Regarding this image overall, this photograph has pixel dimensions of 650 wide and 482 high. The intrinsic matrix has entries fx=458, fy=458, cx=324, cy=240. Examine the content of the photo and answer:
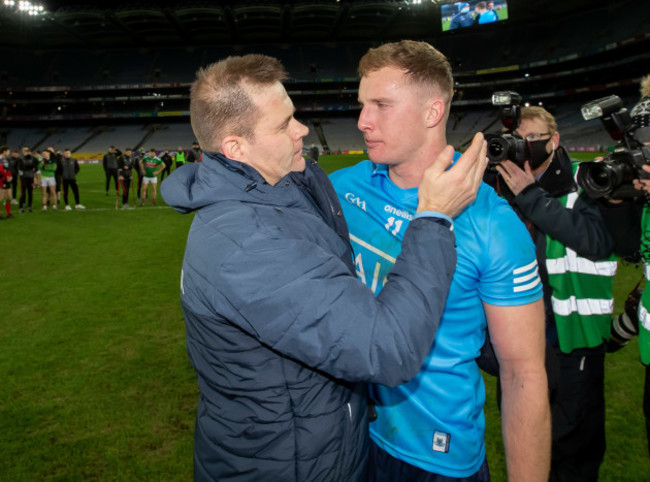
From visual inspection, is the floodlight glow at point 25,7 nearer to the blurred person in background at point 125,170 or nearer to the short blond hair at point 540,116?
the blurred person in background at point 125,170

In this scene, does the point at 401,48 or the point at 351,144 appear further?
the point at 351,144

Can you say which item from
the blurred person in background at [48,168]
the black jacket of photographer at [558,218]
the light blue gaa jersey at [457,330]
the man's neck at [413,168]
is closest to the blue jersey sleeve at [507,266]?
the light blue gaa jersey at [457,330]

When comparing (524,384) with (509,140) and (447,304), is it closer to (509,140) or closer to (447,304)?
(447,304)

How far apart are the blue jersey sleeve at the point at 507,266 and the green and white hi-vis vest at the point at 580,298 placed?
1.29m

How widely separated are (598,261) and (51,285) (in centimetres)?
784

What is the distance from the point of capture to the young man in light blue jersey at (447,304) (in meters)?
1.79

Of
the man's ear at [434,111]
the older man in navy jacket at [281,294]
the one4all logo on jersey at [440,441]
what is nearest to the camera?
the older man in navy jacket at [281,294]

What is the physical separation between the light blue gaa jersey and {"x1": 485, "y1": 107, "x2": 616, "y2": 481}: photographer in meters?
1.20

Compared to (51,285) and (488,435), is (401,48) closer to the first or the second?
(488,435)

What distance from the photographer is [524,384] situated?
1.78 m

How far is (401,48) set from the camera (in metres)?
2.02

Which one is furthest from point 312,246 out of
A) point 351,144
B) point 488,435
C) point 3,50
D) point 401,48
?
point 3,50

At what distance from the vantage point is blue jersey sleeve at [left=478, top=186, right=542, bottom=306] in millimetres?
1781

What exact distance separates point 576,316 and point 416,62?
196 centimetres
